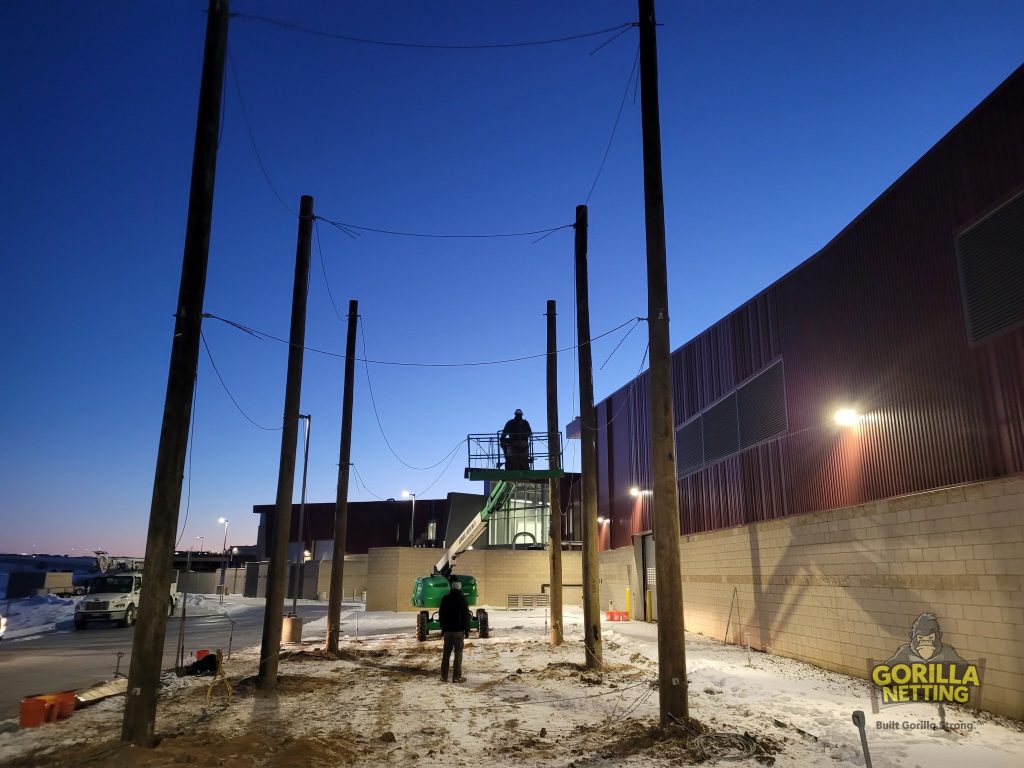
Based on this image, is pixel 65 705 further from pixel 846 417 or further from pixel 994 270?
pixel 994 270

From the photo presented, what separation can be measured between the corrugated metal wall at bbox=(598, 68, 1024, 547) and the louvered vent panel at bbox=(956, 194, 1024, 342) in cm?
18

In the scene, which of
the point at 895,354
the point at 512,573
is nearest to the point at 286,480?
the point at 895,354

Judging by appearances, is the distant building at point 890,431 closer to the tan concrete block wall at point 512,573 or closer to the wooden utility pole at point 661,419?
the wooden utility pole at point 661,419

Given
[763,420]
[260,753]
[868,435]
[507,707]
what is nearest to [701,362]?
[763,420]

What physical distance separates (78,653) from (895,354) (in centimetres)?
2311

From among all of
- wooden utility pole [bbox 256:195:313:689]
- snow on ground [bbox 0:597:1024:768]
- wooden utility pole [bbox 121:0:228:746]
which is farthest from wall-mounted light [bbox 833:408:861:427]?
wooden utility pole [bbox 121:0:228:746]

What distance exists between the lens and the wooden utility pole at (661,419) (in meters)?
9.07

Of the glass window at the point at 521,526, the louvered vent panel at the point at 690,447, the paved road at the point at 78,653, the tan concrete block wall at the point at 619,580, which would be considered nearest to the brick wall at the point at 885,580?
the louvered vent panel at the point at 690,447

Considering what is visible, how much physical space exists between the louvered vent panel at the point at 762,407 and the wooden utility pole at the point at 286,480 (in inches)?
462

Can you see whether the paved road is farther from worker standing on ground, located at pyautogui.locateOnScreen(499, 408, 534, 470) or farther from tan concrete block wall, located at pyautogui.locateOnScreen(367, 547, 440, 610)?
worker standing on ground, located at pyautogui.locateOnScreen(499, 408, 534, 470)

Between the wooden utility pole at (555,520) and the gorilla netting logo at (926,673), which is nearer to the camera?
the gorilla netting logo at (926,673)

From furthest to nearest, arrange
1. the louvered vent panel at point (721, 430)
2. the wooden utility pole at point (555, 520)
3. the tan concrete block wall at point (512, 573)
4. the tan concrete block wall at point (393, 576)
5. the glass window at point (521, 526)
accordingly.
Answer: the glass window at point (521, 526) < the tan concrete block wall at point (512, 573) < the tan concrete block wall at point (393, 576) < the louvered vent panel at point (721, 430) < the wooden utility pole at point (555, 520)

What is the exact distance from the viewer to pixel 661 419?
9.71 meters

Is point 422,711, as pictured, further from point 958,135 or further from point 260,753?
point 958,135
